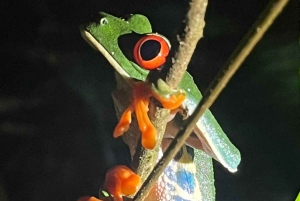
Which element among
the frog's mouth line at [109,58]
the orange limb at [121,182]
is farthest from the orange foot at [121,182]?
the frog's mouth line at [109,58]

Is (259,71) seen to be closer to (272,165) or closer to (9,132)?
(272,165)

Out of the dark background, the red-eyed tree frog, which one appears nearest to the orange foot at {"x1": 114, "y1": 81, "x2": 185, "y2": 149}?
the red-eyed tree frog

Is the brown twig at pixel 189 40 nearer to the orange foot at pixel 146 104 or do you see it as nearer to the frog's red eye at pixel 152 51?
Result: the orange foot at pixel 146 104

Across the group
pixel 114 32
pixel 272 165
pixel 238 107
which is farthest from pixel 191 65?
pixel 114 32

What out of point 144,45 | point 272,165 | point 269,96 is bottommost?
point 272,165

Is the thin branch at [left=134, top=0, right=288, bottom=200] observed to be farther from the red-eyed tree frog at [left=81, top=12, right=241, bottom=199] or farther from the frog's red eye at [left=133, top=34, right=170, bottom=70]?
the frog's red eye at [left=133, top=34, right=170, bottom=70]
